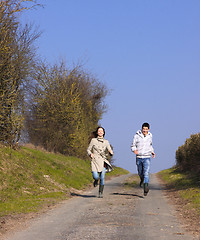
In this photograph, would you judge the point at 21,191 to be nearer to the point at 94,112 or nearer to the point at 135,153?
the point at 135,153

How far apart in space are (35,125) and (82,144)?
5202 millimetres

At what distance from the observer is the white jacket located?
13719 millimetres

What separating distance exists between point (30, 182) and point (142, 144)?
6471mm

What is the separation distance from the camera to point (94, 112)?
145ft

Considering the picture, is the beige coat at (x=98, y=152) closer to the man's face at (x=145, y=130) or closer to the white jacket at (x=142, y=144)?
the white jacket at (x=142, y=144)

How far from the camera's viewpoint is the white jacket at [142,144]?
45.0ft

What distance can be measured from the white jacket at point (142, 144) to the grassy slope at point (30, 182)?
3669 millimetres

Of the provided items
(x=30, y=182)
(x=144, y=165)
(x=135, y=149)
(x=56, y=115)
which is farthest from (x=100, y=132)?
(x=56, y=115)

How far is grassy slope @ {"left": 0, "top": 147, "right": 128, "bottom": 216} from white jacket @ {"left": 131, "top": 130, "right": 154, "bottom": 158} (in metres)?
3.67

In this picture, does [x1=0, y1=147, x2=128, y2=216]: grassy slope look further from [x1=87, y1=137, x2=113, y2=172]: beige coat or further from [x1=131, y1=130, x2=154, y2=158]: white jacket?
[x1=131, y1=130, x2=154, y2=158]: white jacket

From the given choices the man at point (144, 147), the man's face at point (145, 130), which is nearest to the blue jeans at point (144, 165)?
the man at point (144, 147)

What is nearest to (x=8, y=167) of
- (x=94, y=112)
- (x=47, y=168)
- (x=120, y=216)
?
(x=47, y=168)

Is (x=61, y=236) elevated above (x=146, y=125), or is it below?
below

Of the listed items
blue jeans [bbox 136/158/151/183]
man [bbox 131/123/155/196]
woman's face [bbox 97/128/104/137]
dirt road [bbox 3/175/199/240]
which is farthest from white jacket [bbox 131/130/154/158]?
dirt road [bbox 3/175/199/240]
